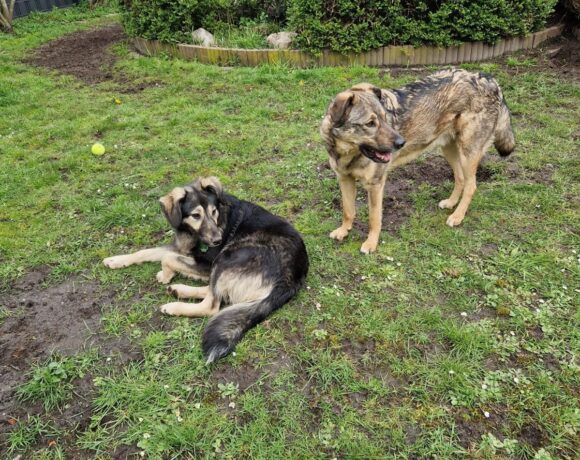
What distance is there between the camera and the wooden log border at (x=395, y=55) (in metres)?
8.92

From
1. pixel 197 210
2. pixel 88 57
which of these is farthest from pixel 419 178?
pixel 88 57

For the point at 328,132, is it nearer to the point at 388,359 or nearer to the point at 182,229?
the point at 182,229

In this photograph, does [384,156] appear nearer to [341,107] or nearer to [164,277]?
[341,107]

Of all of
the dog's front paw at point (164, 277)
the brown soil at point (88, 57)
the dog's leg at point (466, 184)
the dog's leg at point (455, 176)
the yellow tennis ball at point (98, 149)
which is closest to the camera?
the dog's front paw at point (164, 277)

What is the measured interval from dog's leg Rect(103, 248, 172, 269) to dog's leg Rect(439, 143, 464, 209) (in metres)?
3.34

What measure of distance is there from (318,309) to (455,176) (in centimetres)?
258

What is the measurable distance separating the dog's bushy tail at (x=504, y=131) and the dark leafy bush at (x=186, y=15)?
7871 millimetres

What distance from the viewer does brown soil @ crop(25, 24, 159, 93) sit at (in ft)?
30.9

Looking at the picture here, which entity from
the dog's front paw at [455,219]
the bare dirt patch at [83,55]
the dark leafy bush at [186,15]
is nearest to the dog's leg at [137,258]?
the dog's front paw at [455,219]

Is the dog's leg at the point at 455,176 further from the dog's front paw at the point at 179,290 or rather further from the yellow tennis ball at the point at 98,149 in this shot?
the yellow tennis ball at the point at 98,149

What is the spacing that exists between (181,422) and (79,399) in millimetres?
811

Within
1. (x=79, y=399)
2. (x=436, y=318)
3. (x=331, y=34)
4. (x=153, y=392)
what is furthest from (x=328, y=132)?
(x=331, y=34)

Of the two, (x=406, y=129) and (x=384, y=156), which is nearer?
(x=384, y=156)

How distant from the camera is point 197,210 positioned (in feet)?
12.6
